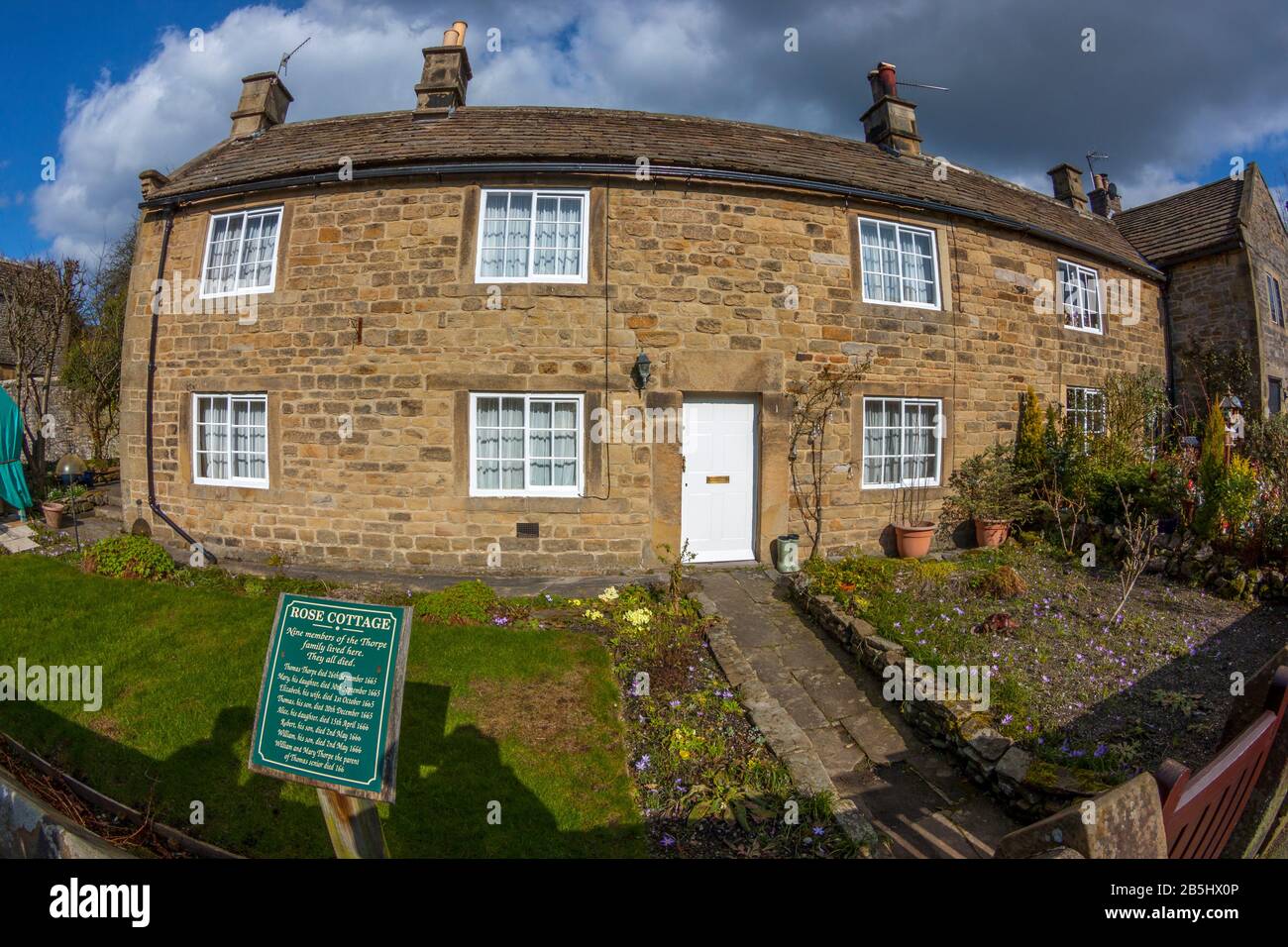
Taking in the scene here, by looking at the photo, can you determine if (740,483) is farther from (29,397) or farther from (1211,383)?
(29,397)

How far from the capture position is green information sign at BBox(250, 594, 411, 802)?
8.68ft

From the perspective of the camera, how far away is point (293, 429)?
29.3ft

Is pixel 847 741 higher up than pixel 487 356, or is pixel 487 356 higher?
pixel 487 356

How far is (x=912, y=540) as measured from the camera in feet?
30.3

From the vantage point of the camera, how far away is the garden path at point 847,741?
12.6 ft

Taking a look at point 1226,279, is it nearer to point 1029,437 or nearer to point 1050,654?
point 1029,437

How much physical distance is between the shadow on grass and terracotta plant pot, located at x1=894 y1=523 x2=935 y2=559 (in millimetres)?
7213

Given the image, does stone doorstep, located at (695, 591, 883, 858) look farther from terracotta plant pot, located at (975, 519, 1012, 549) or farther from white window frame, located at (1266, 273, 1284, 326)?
white window frame, located at (1266, 273, 1284, 326)

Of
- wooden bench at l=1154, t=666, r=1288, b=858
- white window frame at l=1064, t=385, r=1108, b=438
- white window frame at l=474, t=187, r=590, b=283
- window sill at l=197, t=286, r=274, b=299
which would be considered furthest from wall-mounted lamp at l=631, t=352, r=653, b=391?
white window frame at l=1064, t=385, r=1108, b=438

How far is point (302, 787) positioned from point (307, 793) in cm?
26

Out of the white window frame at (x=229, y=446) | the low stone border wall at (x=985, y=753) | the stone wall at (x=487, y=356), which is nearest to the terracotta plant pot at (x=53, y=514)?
the stone wall at (x=487, y=356)

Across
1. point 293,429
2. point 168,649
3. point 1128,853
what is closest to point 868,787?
point 1128,853

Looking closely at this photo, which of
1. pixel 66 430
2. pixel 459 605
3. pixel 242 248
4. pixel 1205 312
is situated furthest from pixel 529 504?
A: pixel 66 430

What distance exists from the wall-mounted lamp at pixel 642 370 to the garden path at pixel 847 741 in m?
3.39
